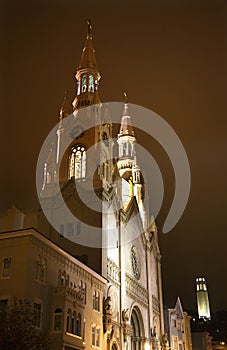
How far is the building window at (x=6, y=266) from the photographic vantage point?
31.2 meters

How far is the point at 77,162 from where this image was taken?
5809 centimetres

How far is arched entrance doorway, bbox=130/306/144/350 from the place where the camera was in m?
55.9

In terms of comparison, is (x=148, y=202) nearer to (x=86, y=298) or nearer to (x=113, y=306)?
(x=113, y=306)

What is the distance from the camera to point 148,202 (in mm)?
82250

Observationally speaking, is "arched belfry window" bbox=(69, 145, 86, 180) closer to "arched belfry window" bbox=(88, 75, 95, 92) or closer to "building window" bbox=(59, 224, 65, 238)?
"building window" bbox=(59, 224, 65, 238)

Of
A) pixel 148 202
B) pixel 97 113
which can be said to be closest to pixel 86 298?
pixel 97 113

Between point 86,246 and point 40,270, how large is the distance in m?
14.9

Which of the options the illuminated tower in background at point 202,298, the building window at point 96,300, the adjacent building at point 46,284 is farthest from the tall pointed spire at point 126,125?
the illuminated tower in background at point 202,298

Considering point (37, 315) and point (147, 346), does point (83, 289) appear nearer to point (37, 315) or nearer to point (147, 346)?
point (37, 315)

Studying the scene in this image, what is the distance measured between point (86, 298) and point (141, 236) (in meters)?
26.2

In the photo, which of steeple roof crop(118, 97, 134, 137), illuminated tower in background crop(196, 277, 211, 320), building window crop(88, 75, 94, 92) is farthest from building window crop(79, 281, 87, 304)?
illuminated tower in background crop(196, 277, 211, 320)

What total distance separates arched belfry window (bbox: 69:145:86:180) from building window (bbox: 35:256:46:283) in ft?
77.5

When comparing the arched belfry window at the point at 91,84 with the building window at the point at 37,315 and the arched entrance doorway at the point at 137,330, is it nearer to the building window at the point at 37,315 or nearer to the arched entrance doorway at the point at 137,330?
the arched entrance doorway at the point at 137,330

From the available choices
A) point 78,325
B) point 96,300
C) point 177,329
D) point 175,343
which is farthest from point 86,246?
point 177,329
